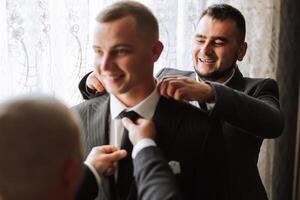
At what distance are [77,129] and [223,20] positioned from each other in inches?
35.9

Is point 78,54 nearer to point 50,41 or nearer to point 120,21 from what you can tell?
point 50,41

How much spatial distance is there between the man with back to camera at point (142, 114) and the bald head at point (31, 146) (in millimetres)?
338

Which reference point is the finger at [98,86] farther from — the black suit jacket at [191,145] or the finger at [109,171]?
the finger at [109,171]

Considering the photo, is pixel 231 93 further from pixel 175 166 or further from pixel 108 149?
pixel 108 149

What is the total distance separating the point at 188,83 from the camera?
1.21 metres

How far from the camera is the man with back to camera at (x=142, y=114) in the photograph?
1.12 metres

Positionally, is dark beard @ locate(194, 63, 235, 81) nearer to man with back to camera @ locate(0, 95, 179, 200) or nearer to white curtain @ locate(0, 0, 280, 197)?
white curtain @ locate(0, 0, 280, 197)

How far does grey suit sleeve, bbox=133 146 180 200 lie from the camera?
97 centimetres

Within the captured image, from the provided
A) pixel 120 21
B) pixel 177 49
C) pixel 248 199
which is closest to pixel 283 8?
pixel 177 49

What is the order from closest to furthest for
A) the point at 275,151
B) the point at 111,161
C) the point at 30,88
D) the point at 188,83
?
the point at 111,161 → the point at 188,83 → the point at 30,88 → the point at 275,151

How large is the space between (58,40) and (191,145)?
32.4 inches

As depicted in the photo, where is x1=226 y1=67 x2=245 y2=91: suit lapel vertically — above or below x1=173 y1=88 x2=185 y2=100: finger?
below

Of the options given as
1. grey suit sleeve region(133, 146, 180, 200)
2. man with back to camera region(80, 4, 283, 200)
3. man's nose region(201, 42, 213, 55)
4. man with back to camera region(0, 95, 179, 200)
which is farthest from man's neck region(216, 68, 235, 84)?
man with back to camera region(0, 95, 179, 200)

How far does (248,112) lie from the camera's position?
4.32ft
